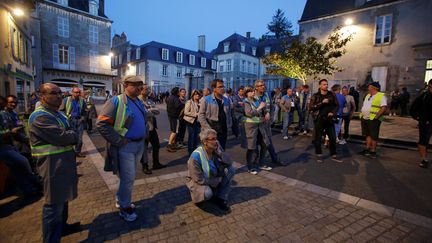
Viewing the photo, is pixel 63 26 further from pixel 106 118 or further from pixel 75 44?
pixel 106 118

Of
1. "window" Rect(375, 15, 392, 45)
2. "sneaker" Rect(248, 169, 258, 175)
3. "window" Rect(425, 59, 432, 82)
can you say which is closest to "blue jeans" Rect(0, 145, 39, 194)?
"sneaker" Rect(248, 169, 258, 175)

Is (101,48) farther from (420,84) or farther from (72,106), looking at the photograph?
(420,84)

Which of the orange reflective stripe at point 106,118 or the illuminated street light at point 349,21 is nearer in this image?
the orange reflective stripe at point 106,118

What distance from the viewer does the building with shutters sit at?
1037 inches

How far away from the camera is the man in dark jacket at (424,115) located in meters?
5.12

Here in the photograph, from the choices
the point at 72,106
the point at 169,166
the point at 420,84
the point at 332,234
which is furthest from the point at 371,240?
the point at 420,84

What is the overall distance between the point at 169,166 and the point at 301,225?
3337 mm

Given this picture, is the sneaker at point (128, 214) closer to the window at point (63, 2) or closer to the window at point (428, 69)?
the window at point (428, 69)

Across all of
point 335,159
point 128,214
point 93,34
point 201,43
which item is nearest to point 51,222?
point 128,214

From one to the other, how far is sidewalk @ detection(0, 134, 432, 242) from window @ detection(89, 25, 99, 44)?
31276 millimetres

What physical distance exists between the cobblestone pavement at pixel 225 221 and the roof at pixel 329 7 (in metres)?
18.4

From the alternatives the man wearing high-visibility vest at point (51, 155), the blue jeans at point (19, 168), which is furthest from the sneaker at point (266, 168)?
the blue jeans at point (19, 168)

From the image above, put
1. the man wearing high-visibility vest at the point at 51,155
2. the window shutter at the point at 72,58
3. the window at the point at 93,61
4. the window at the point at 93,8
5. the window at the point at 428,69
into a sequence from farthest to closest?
the window at the point at 93,61
the window at the point at 93,8
the window shutter at the point at 72,58
the window at the point at 428,69
the man wearing high-visibility vest at the point at 51,155

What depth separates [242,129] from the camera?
4934mm
